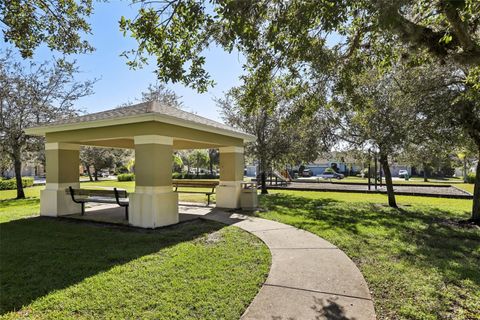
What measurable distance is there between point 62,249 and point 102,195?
3.35 m

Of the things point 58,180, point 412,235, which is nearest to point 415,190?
point 412,235

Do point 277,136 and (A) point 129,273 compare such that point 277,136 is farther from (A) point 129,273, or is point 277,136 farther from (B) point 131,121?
(A) point 129,273

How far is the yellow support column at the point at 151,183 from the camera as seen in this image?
26.5ft

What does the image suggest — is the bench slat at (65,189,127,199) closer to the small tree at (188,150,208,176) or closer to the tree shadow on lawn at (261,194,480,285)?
the tree shadow on lawn at (261,194,480,285)

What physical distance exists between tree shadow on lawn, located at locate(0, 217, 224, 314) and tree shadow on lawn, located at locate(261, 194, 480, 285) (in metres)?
3.54

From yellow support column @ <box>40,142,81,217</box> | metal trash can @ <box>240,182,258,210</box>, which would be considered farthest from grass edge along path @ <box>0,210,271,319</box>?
metal trash can @ <box>240,182,258,210</box>

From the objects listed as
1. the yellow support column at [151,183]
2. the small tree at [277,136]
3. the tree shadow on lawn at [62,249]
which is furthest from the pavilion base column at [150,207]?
the small tree at [277,136]

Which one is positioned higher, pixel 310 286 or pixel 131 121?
pixel 131 121

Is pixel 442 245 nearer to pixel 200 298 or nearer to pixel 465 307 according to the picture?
pixel 465 307

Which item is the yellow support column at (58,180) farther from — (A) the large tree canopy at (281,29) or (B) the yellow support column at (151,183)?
(A) the large tree canopy at (281,29)

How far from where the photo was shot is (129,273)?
187 inches

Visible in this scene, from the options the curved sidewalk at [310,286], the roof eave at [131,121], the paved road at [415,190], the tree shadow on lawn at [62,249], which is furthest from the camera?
the paved road at [415,190]

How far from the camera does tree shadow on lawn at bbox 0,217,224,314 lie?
4289 millimetres

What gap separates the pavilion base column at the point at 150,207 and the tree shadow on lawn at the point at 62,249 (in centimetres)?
36
